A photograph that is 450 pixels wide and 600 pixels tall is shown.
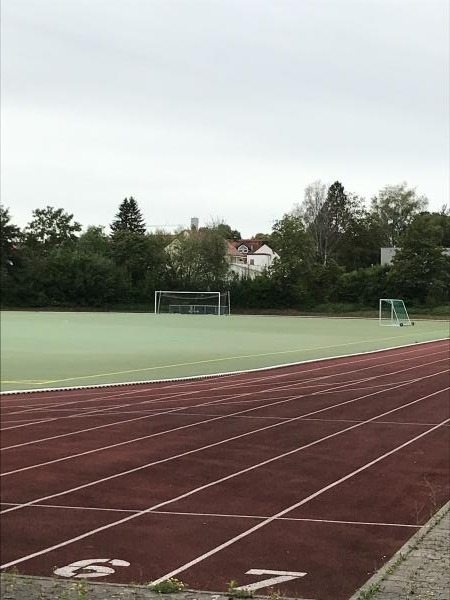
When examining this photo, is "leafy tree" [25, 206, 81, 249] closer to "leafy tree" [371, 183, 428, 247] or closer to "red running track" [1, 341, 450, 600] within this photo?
"red running track" [1, 341, 450, 600]

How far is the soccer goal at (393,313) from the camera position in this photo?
122 ft

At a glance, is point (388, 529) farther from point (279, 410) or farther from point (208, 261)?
point (208, 261)

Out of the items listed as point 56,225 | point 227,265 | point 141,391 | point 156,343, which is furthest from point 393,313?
point 141,391

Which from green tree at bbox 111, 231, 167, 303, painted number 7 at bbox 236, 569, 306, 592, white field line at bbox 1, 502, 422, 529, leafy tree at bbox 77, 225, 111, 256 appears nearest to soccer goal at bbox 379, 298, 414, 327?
green tree at bbox 111, 231, 167, 303

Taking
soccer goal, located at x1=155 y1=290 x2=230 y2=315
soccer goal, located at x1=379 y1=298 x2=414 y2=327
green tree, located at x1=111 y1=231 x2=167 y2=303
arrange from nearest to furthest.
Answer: green tree, located at x1=111 y1=231 x2=167 y2=303
soccer goal, located at x1=155 y1=290 x2=230 y2=315
soccer goal, located at x1=379 y1=298 x2=414 y2=327

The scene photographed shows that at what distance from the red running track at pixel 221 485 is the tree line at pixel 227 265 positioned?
2063mm

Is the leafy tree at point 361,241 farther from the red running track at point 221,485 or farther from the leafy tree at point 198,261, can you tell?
the red running track at point 221,485

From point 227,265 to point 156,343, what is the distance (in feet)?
37.0

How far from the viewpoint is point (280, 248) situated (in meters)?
55.1

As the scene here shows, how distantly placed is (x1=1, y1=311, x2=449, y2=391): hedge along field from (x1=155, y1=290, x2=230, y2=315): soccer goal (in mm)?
1075

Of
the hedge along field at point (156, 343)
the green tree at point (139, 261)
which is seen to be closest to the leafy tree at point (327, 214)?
the hedge along field at point (156, 343)

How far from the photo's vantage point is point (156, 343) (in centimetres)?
2592

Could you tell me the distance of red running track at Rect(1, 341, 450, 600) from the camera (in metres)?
4.54

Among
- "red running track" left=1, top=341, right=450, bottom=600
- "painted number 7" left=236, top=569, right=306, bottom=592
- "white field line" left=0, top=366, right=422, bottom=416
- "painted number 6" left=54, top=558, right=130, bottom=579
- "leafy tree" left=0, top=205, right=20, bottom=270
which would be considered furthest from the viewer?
"white field line" left=0, top=366, right=422, bottom=416
